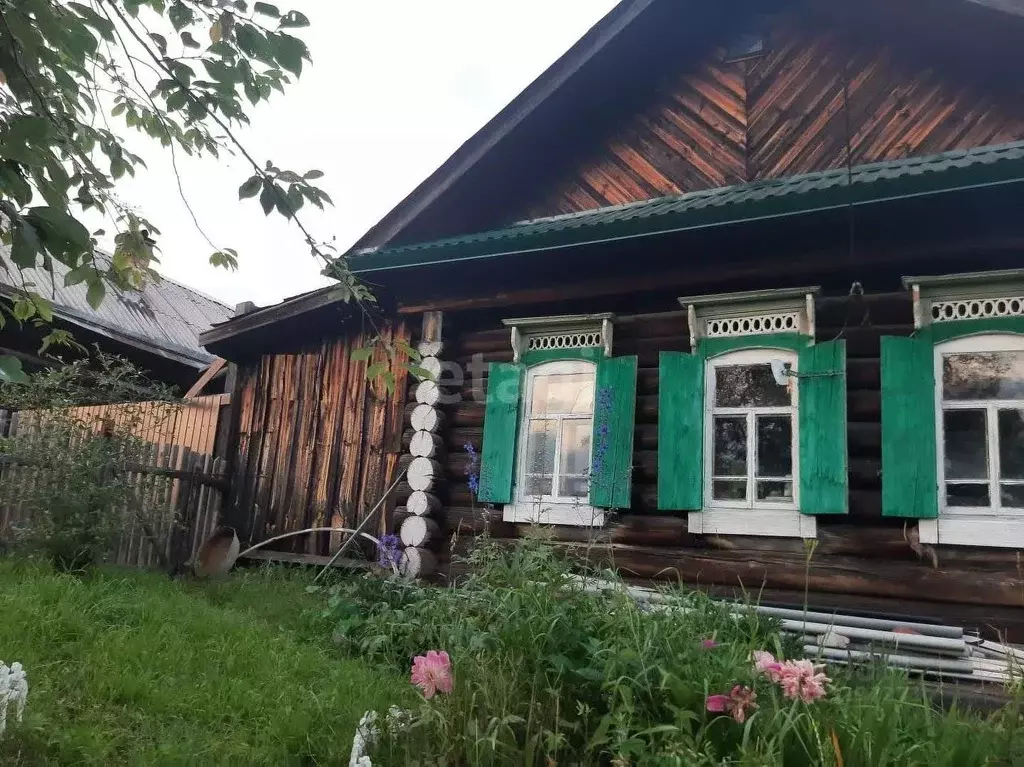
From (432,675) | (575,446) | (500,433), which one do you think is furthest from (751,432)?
(432,675)

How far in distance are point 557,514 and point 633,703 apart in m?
3.54

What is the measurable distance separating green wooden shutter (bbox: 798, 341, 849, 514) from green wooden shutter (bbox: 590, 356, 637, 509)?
1.33 metres

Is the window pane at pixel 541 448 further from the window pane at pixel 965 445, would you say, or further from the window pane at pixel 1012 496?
the window pane at pixel 1012 496

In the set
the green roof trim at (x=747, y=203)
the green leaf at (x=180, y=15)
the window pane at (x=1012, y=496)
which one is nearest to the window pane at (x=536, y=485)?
the green roof trim at (x=747, y=203)

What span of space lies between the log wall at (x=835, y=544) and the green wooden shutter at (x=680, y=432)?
Result: 0.72 ft

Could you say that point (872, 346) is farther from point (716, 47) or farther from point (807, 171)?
point (716, 47)

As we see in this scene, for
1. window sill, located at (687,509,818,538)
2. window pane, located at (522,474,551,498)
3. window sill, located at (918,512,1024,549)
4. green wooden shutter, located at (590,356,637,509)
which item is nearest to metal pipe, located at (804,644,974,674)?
window sill, located at (918,512,1024,549)

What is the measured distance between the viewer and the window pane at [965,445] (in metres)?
5.09

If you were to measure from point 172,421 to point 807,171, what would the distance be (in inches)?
320

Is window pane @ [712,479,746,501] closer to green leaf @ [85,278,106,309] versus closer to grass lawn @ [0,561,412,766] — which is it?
grass lawn @ [0,561,412,766]

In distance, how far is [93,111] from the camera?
10.7 ft

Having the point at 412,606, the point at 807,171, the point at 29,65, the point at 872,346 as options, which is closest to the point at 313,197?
the point at 29,65

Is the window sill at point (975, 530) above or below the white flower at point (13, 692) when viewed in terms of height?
above

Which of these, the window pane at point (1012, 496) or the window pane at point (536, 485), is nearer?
the window pane at point (1012, 496)
